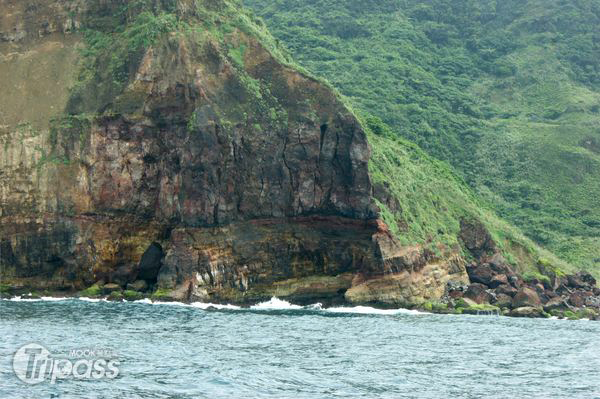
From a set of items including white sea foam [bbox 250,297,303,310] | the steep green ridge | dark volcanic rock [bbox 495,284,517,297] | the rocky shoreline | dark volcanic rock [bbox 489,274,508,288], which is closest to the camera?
the rocky shoreline

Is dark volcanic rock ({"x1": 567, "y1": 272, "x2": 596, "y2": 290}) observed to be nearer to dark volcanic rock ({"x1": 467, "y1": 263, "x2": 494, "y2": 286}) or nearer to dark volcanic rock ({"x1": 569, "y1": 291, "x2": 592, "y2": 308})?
dark volcanic rock ({"x1": 569, "y1": 291, "x2": 592, "y2": 308})

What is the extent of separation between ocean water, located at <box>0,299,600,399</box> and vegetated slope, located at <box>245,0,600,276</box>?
2451 inches

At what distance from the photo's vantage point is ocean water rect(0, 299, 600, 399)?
42469mm

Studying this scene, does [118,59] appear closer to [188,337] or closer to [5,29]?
[5,29]

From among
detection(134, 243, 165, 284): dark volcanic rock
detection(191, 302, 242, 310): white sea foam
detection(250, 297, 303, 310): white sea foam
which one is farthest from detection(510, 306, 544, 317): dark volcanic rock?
detection(134, 243, 165, 284): dark volcanic rock

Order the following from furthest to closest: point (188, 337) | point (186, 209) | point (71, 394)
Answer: point (186, 209)
point (188, 337)
point (71, 394)

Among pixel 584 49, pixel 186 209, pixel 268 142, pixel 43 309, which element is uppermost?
pixel 584 49

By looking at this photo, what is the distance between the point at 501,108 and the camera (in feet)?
587

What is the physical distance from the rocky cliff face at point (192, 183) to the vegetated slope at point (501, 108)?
47490 millimetres

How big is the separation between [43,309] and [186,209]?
61.1 feet

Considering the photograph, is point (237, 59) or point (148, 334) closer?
point (148, 334)

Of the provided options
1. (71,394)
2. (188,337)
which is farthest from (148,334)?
(71,394)

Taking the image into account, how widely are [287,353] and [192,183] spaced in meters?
35.0

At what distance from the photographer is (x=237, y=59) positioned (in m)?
92.6
